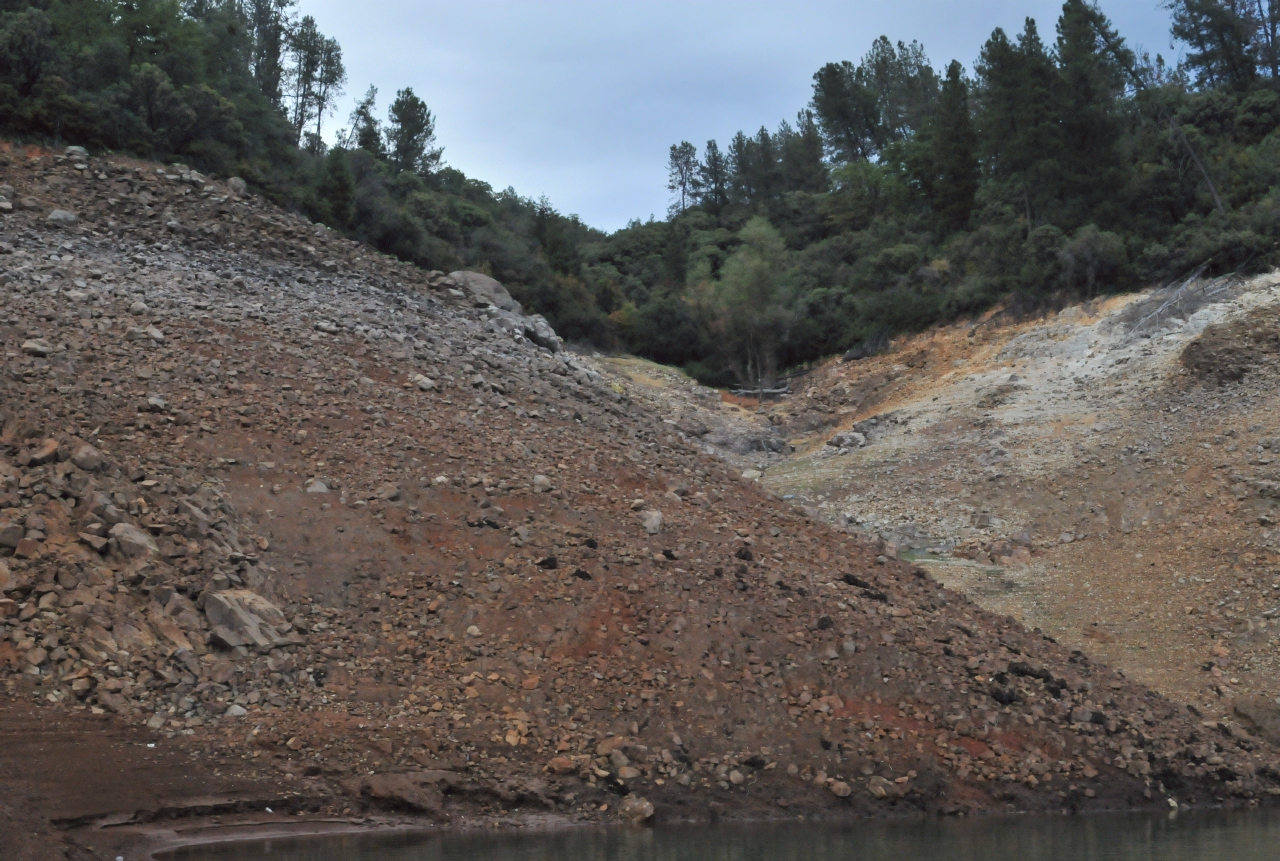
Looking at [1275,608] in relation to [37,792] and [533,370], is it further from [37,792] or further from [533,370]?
[37,792]

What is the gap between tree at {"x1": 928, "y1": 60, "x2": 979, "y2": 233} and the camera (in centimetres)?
3722

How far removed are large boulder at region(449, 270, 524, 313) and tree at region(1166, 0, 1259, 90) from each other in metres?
29.6

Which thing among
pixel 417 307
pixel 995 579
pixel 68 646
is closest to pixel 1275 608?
pixel 995 579

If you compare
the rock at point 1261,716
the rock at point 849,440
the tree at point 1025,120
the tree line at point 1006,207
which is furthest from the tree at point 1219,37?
the rock at point 1261,716

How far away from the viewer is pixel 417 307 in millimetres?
16078

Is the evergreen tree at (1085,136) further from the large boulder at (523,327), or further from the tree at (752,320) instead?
the large boulder at (523,327)

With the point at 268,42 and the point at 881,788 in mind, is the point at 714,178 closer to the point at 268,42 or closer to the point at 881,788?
the point at 268,42

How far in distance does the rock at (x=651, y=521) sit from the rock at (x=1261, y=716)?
579 centimetres

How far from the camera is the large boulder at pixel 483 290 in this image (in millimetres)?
18266

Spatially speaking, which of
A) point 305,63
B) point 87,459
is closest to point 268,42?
point 305,63

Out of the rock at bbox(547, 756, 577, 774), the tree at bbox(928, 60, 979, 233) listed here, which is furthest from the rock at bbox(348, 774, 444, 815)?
the tree at bbox(928, 60, 979, 233)

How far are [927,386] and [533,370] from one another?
13977 millimetres

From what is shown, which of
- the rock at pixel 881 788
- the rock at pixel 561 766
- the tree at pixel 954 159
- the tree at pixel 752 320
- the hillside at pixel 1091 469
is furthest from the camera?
the tree at pixel 954 159

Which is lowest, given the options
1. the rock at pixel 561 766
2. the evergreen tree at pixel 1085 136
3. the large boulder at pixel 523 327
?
the rock at pixel 561 766
